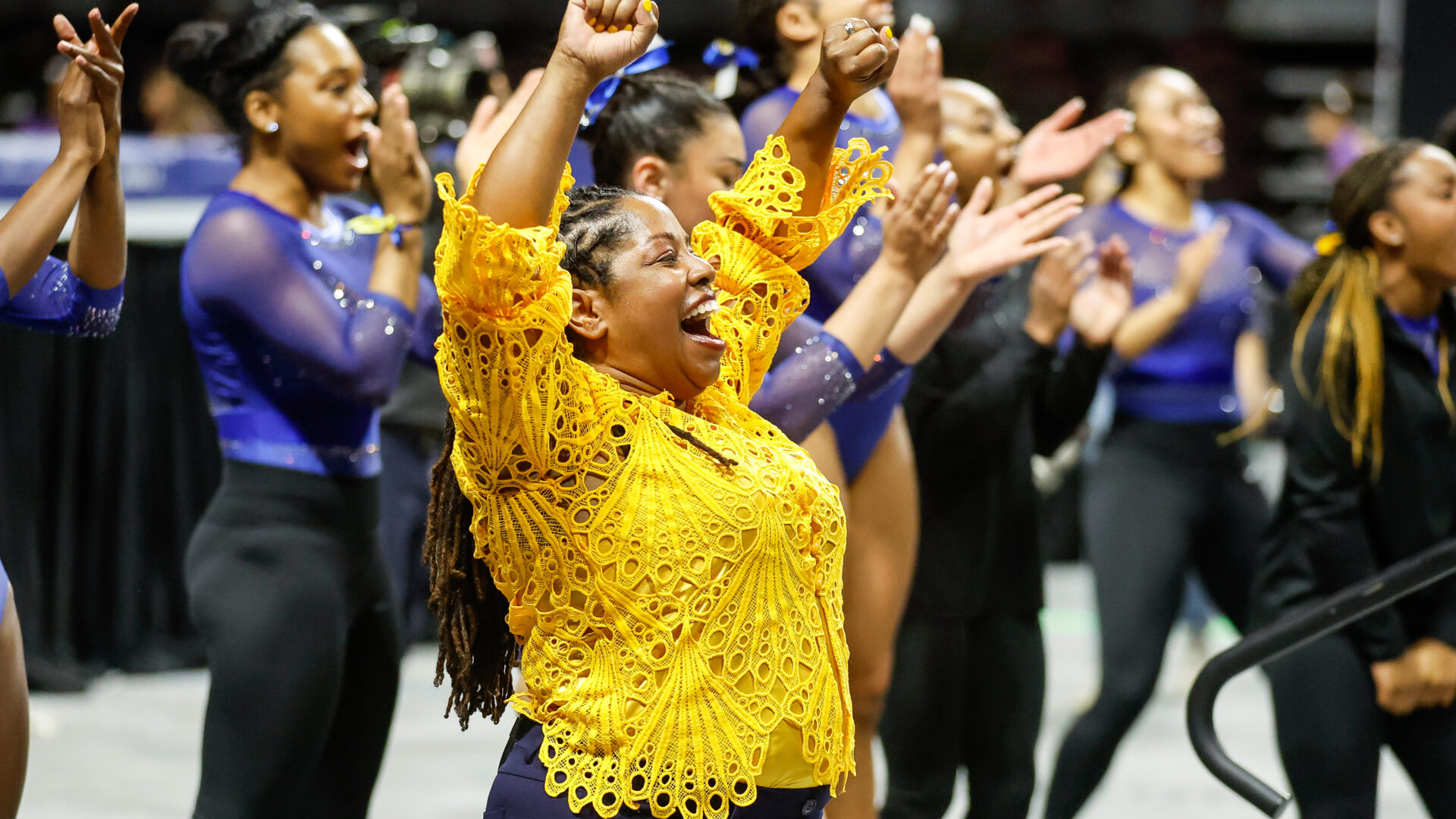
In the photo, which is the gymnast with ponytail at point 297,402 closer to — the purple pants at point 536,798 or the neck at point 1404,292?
the purple pants at point 536,798

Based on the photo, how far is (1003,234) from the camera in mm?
2760

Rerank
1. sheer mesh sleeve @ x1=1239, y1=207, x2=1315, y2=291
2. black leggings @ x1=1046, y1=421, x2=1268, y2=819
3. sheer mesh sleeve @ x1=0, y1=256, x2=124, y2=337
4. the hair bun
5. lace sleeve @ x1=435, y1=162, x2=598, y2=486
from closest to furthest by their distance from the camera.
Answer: lace sleeve @ x1=435, y1=162, x2=598, y2=486 < sheer mesh sleeve @ x1=0, y1=256, x2=124, y2=337 < the hair bun < black leggings @ x1=1046, y1=421, x2=1268, y2=819 < sheer mesh sleeve @ x1=1239, y1=207, x2=1315, y2=291

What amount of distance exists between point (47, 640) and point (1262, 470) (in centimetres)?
703

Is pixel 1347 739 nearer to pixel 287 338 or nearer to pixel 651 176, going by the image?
pixel 651 176

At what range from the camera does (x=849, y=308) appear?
2.60 m

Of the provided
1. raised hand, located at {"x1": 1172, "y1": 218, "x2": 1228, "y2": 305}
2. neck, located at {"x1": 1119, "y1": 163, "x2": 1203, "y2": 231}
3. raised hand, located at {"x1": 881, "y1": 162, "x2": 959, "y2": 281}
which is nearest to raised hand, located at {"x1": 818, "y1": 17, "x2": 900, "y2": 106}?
raised hand, located at {"x1": 881, "y1": 162, "x2": 959, "y2": 281}

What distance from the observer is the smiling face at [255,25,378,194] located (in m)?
3.04

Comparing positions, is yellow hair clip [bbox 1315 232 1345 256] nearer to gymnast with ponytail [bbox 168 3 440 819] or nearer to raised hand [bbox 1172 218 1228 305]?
raised hand [bbox 1172 218 1228 305]

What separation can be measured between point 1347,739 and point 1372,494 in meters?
0.49

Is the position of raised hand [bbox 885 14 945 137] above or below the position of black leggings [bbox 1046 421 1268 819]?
above

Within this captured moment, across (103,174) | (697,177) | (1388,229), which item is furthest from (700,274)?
(1388,229)

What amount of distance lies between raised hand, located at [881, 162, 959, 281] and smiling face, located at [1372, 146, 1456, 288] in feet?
4.23

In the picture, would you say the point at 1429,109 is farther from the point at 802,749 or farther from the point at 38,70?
the point at 38,70

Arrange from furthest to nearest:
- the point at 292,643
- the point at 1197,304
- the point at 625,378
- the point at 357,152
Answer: the point at 1197,304, the point at 357,152, the point at 292,643, the point at 625,378
